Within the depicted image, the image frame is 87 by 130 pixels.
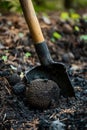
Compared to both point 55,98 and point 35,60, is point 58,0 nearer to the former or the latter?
point 35,60

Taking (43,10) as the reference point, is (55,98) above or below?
below

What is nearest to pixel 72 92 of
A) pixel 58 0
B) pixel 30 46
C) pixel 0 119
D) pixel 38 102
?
pixel 38 102

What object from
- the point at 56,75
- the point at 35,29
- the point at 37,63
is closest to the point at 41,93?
the point at 56,75

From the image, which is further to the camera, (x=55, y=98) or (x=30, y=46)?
(x=30, y=46)

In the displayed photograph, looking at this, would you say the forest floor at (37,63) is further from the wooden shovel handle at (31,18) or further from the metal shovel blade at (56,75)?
the wooden shovel handle at (31,18)

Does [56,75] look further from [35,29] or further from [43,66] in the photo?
[35,29]

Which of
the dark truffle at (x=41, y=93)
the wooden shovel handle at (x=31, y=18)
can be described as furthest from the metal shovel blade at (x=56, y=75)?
the wooden shovel handle at (x=31, y=18)

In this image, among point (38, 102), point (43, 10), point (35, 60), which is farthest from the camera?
point (43, 10)

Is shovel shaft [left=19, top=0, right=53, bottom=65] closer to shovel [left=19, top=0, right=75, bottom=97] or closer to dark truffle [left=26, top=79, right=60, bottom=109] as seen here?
shovel [left=19, top=0, right=75, bottom=97]
